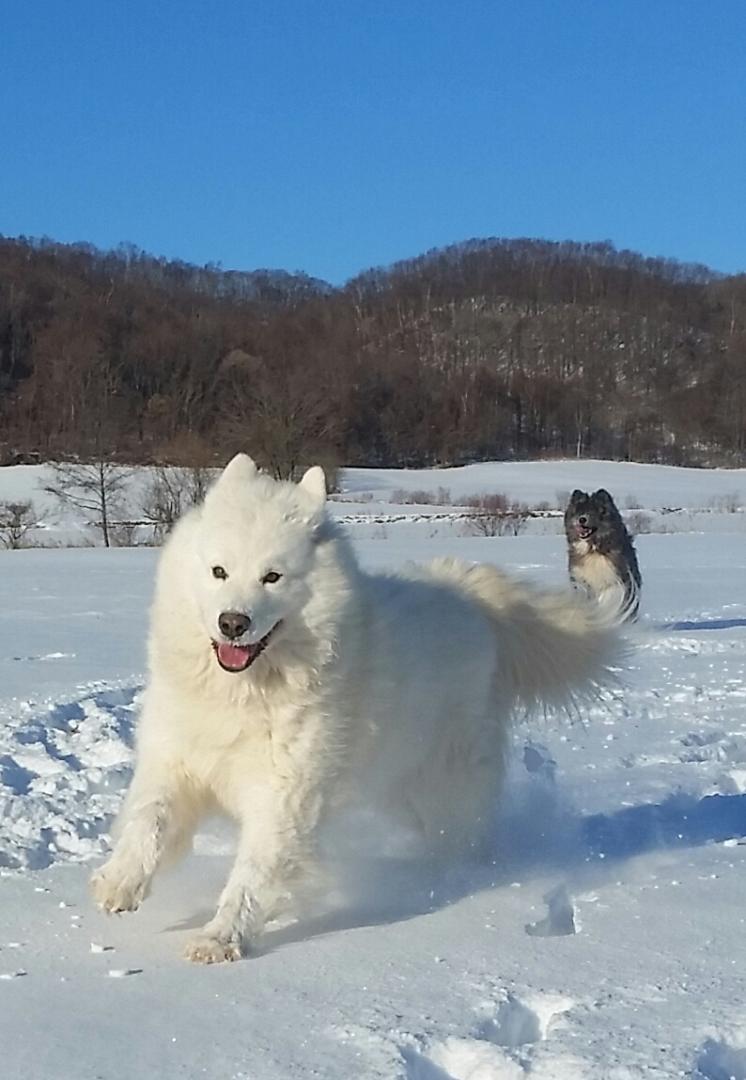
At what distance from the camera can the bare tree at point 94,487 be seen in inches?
1414

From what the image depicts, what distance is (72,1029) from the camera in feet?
8.77

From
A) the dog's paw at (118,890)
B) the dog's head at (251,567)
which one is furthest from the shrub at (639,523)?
the dog's paw at (118,890)

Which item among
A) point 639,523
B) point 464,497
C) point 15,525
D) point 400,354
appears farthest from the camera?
point 400,354

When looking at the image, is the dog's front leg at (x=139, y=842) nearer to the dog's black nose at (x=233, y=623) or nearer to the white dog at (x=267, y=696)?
the white dog at (x=267, y=696)

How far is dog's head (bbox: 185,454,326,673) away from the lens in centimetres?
353

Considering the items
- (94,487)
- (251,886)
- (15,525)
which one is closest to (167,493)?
(94,487)

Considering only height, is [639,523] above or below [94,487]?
below

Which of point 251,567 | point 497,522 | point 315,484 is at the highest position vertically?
point 315,484

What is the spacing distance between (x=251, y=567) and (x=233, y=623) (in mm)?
214

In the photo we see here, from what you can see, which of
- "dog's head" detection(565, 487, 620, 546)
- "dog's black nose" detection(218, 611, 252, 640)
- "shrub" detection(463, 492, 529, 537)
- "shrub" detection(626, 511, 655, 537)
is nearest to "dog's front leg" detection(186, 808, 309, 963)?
"dog's black nose" detection(218, 611, 252, 640)

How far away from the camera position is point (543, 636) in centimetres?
486

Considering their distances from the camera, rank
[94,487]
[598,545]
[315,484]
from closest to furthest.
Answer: [315,484]
[598,545]
[94,487]

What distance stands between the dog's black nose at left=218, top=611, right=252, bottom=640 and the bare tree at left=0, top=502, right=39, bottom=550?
2394 cm

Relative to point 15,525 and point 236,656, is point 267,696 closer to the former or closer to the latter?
point 236,656
